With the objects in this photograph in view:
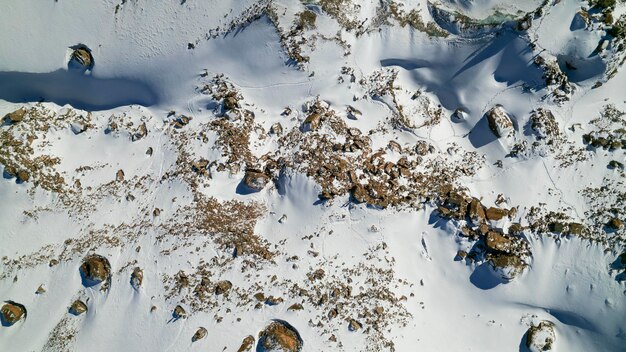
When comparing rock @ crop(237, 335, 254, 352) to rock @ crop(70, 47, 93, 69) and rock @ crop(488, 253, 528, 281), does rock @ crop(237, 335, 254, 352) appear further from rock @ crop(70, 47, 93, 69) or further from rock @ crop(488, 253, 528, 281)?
rock @ crop(70, 47, 93, 69)

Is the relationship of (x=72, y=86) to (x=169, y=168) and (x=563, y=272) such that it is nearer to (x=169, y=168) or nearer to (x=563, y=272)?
(x=169, y=168)

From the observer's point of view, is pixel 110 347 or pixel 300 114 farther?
pixel 300 114

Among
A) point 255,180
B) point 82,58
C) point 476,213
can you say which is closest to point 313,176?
point 255,180

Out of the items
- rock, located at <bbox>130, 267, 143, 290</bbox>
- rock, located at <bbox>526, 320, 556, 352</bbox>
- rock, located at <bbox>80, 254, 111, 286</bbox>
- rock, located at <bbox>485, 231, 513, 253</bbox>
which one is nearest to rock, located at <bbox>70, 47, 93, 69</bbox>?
rock, located at <bbox>80, 254, 111, 286</bbox>

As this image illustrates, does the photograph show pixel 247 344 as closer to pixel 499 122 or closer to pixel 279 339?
pixel 279 339

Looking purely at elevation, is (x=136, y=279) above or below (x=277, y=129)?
below

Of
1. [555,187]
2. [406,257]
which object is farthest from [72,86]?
[555,187]

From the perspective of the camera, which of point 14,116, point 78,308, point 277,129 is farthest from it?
point 14,116
